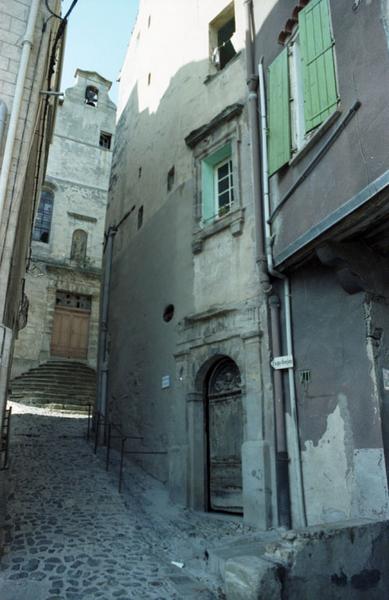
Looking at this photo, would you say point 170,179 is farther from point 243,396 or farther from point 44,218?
point 44,218

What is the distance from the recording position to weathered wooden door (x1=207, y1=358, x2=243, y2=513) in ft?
24.7

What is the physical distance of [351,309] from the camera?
19.7ft

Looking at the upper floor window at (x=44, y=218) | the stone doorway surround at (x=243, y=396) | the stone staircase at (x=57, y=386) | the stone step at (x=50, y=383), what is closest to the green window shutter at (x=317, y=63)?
the stone doorway surround at (x=243, y=396)

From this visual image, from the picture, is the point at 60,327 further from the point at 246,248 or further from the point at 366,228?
the point at 366,228

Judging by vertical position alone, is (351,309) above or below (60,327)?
below

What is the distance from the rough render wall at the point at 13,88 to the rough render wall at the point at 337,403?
12.5ft

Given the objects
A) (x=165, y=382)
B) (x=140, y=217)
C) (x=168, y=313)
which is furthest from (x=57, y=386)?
(x=165, y=382)

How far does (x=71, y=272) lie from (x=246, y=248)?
14.7 meters

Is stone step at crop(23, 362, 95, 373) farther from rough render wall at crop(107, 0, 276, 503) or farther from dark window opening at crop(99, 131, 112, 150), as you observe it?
dark window opening at crop(99, 131, 112, 150)

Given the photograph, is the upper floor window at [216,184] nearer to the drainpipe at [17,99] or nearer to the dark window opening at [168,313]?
the dark window opening at [168,313]

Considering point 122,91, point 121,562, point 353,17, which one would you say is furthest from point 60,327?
point 353,17

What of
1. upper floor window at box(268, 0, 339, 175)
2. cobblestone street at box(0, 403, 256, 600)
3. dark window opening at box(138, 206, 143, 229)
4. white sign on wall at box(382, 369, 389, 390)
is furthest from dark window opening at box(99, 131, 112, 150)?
white sign on wall at box(382, 369, 389, 390)

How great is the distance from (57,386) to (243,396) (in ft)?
36.5

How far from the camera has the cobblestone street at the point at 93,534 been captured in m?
4.91
